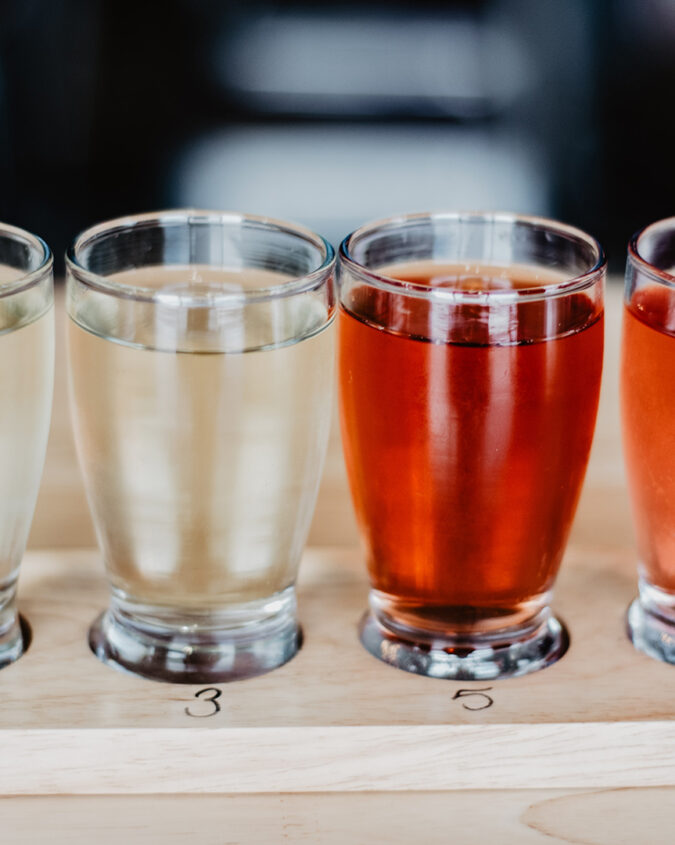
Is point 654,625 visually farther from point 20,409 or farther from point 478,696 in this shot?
point 20,409

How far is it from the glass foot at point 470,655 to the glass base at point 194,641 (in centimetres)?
5

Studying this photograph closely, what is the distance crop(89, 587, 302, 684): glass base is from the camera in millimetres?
548

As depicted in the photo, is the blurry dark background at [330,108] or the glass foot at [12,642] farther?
the blurry dark background at [330,108]

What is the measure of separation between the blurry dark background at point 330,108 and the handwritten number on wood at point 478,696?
1.07 m

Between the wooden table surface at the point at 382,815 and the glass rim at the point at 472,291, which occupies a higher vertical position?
the glass rim at the point at 472,291

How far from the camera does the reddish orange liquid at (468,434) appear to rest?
500 millimetres

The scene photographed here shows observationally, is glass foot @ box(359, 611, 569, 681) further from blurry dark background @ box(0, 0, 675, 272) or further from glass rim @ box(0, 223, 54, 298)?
blurry dark background @ box(0, 0, 675, 272)

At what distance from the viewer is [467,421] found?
505 mm

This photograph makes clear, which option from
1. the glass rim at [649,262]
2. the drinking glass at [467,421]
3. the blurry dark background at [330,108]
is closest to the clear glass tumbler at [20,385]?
the drinking glass at [467,421]

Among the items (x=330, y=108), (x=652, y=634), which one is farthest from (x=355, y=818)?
(x=330, y=108)

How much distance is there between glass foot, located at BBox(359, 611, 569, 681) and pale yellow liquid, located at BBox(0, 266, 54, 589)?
17 centimetres

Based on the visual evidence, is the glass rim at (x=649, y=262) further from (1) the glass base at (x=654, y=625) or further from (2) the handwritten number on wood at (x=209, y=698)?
(2) the handwritten number on wood at (x=209, y=698)

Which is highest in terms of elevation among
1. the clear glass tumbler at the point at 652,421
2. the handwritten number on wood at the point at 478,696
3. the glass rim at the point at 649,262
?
the glass rim at the point at 649,262

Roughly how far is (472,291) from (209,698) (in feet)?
0.68
